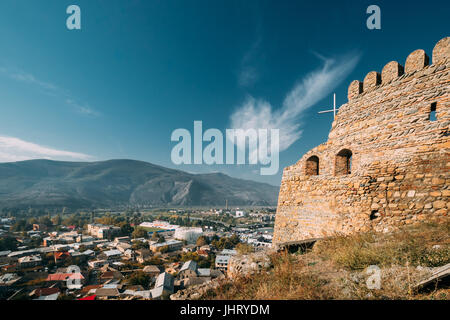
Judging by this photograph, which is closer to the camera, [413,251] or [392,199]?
[413,251]

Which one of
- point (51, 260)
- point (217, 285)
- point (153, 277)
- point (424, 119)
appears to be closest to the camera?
point (217, 285)

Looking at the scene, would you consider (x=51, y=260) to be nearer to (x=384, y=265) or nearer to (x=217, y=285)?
(x=217, y=285)

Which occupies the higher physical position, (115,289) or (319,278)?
(319,278)

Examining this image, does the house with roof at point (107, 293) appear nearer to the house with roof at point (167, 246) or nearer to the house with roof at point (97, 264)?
the house with roof at point (97, 264)

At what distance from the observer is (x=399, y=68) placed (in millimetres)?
5688

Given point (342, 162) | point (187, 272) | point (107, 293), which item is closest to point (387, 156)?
point (342, 162)

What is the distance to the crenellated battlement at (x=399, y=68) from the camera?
15.9ft

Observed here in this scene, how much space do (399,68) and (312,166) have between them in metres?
3.86

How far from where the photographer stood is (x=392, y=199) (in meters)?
5.12

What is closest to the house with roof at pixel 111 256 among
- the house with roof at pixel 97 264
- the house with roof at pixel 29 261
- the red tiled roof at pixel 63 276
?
the house with roof at pixel 97 264
